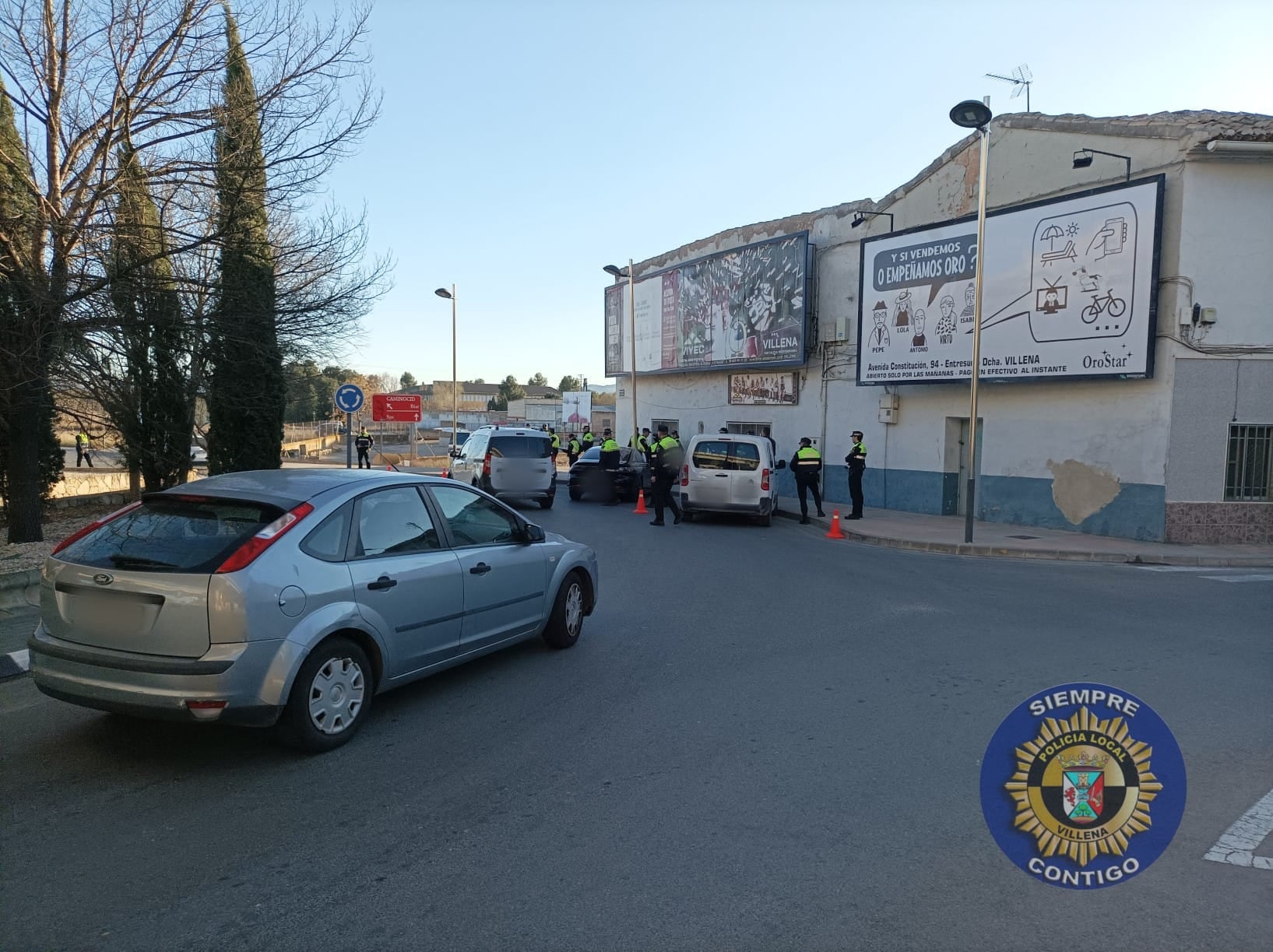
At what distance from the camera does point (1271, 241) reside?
45.3 ft

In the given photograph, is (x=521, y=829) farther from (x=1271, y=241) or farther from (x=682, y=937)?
(x=1271, y=241)

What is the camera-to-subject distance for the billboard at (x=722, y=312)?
2255 cm

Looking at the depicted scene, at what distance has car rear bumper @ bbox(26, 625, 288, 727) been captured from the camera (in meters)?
4.22

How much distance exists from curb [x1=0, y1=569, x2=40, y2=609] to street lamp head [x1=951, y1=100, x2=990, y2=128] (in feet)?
41.3

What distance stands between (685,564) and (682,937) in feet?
28.5

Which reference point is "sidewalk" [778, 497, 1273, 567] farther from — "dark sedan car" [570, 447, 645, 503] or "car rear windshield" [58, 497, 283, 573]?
"car rear windshield" [58, 497, 283, 573]

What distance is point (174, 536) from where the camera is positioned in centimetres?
460

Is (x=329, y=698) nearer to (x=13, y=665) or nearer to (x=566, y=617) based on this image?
(x=566, y=617)

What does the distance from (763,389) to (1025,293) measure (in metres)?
9.33

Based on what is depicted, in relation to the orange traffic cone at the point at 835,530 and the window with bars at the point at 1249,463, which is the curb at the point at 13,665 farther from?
the window with bars at the point at 1249,463

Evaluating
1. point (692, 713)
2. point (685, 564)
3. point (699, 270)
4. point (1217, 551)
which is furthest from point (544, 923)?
point (699, 270)

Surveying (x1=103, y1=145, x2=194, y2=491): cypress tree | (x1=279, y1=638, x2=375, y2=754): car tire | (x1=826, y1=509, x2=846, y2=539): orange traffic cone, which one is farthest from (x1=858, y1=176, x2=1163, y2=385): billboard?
(x1=279, y1=638, x2=375, y2=754): car tire

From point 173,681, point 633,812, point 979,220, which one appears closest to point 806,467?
point 979,220

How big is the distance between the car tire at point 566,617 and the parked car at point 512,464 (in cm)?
1169
